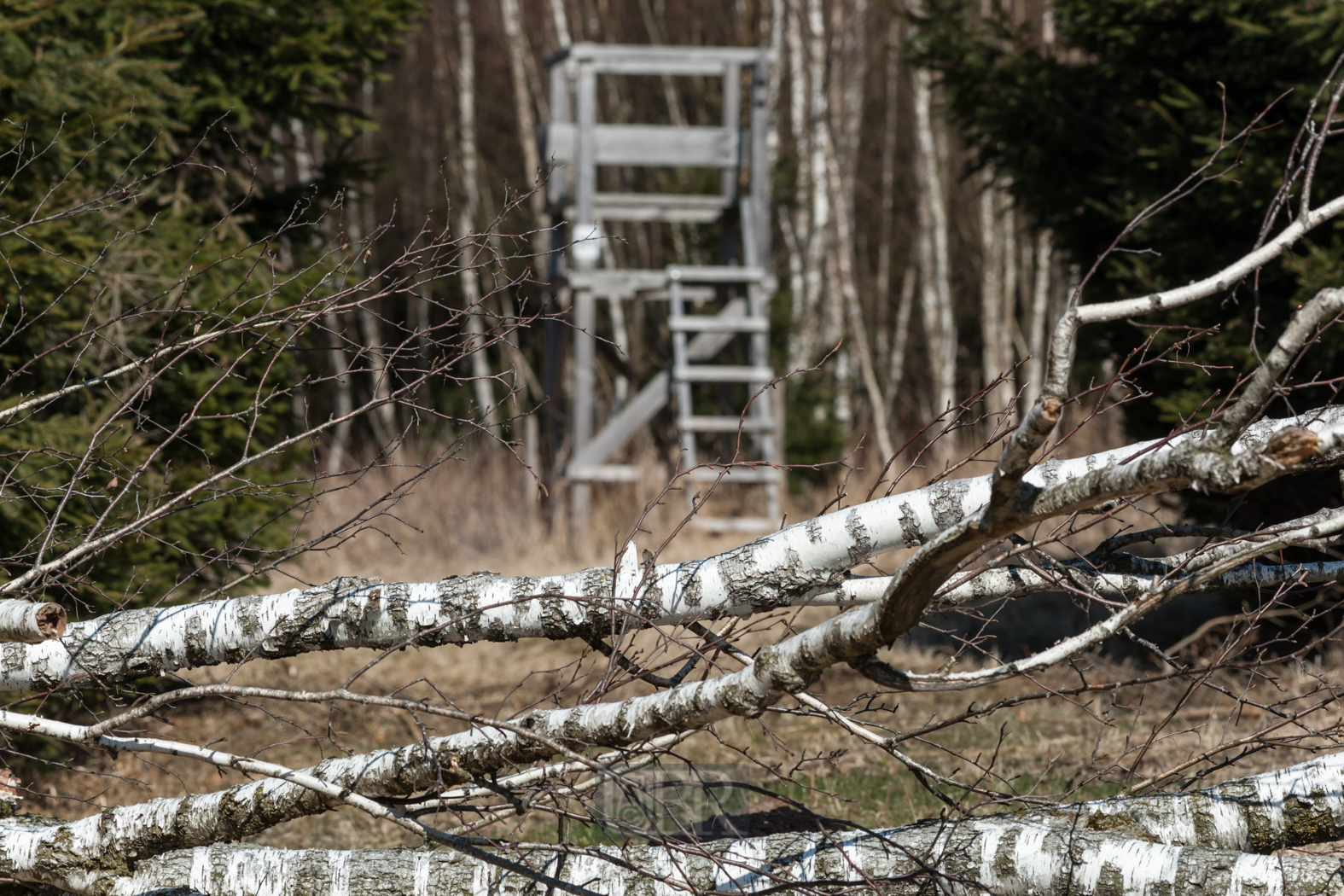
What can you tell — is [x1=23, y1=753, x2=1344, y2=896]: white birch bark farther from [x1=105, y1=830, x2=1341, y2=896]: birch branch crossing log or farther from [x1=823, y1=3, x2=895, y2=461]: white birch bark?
[x1=823, y1=3, x2=895, y2=461]: white birch bark

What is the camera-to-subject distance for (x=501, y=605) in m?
2.20

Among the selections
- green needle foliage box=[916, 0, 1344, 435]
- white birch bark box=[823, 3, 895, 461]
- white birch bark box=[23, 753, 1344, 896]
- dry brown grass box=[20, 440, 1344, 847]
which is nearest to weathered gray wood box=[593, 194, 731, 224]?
dry brown grass box=[20, 440, 1344, 847]

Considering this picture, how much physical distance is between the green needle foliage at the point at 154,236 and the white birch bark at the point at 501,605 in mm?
538

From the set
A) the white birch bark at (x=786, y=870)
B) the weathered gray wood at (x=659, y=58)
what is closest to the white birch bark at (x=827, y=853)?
the white birch bark at (x=786, y=870)

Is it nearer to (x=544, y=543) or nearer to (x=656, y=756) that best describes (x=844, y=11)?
(x=544, y=543)

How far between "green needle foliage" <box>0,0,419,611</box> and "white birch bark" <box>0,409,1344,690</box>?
1.77 ft

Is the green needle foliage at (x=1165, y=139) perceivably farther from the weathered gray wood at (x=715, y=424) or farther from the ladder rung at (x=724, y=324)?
the ladder rung at (x=724, y=324)

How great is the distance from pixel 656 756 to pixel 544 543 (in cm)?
713

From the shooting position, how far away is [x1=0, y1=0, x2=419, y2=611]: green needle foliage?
401 centimetres

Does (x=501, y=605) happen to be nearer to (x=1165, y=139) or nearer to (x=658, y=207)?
(x=1165, y=139)

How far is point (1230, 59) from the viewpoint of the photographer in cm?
521

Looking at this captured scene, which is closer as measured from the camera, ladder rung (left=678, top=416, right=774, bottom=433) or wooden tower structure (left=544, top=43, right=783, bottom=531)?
ladder rung (left=678, top=416, right=774, bottom=433)

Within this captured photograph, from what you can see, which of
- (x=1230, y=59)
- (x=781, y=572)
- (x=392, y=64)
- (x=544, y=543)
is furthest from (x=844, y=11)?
(x=781, y=572)

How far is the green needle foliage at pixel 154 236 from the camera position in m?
4.01
